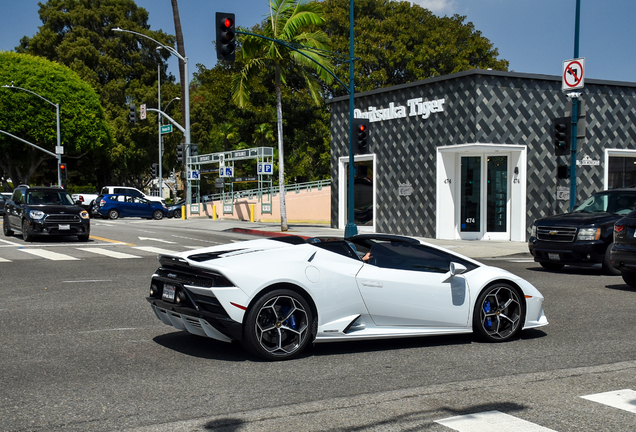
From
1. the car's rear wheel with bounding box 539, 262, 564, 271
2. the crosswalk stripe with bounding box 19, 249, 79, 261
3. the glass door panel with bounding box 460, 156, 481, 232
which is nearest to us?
the car's rear wheel with bounding box 539, 262, 564, 271

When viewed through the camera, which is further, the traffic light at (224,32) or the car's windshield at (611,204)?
the traffic light at (224,32)

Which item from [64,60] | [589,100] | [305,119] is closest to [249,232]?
[589,100]

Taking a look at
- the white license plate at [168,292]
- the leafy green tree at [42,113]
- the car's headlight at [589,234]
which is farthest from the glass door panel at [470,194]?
the leafy green tree at [42,113]

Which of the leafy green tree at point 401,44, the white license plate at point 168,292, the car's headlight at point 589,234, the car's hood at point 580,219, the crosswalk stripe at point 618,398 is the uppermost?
the leafy green tree at point 401,44

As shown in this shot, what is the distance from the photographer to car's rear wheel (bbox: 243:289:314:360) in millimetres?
5875

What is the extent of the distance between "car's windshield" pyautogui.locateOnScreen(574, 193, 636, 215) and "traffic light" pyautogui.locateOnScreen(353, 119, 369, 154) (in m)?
8.26

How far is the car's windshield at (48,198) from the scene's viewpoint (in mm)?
20688

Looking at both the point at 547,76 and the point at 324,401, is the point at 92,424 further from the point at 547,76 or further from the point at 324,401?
the point at 547,76

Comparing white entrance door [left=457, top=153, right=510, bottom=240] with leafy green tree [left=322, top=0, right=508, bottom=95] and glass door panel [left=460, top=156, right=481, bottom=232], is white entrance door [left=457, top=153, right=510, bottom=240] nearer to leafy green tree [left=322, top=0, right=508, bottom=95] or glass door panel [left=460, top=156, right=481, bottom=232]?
glass door panel [left=460, top=156, right=481, bottom=232]

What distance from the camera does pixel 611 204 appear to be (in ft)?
47.4

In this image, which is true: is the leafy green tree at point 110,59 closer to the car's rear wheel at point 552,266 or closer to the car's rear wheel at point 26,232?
the car's rear wheel at point 26,232

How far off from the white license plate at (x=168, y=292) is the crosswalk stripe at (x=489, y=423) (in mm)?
2954

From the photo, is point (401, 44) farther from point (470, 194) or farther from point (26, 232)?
point (26, 232)

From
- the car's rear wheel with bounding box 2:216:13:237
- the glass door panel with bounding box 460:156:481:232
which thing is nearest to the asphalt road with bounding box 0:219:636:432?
the car's rear wheel with bounding box 2:216:13:237
